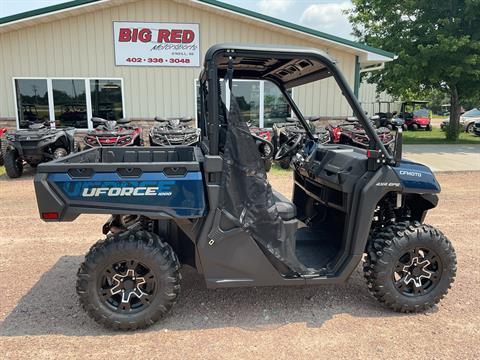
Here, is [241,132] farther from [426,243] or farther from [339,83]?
[426,243]

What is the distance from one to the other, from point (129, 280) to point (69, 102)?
1027cm

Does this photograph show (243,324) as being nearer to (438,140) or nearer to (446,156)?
(446,156)

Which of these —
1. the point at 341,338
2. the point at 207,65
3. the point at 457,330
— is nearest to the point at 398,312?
the point at 457,330

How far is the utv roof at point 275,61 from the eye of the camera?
108 inches

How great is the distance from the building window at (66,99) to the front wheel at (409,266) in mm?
10369

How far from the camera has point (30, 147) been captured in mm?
8812

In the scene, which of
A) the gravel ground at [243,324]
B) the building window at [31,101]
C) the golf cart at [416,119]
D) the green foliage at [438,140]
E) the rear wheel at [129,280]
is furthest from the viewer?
the golf cart at [416,119]

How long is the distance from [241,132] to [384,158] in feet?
3.62

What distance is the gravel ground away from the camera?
107 inches

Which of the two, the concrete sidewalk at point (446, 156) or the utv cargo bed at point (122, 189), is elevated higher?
the utv cargo bed at point (122, 189)

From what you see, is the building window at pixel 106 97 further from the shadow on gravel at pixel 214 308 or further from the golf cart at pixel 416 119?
the golf cart at pixel 416 119

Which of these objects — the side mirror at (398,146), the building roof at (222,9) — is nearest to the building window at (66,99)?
the building roof at (222,9)

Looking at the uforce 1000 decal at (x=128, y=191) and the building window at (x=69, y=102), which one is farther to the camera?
the building window at (x=69, y=102)

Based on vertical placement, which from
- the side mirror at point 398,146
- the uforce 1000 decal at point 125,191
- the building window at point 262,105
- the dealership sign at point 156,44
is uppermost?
the dealership sign at point 156,44
